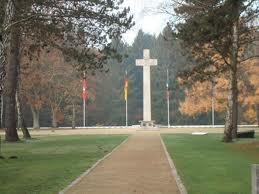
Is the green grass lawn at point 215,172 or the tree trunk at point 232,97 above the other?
the tree trunk at point 232,97

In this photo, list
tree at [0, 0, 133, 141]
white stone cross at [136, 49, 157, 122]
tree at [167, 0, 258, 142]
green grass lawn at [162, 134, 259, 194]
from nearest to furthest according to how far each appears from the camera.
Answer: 1. green grass lawn at [162, 134, 259, 194]
2. tree at [0, 0, 133, 141]
3. tree at [167, 0, 258, 142]
4. white stone cross at [136, 49, 157, 122]

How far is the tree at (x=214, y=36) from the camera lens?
28742 mm

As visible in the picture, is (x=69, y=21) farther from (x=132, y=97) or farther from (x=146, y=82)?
(x=132, y=97)

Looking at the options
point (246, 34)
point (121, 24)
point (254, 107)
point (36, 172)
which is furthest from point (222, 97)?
point (36, 172)

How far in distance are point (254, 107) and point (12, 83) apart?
49.4 meters

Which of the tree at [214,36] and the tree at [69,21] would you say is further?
the tree at [214,36]

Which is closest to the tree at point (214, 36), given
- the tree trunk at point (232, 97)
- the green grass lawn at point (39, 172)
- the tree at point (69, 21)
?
the tree trunk at point (232, 97)

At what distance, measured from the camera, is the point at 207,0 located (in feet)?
104

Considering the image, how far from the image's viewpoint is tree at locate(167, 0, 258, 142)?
28742 millimetres

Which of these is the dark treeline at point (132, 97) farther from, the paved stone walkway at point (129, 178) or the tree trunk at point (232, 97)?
the paved stone walkway at point (129, 178)

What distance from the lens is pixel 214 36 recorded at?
28.5 m

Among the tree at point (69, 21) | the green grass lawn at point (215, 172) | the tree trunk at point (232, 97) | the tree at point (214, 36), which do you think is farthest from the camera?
the tree trunk at point (232, 97)

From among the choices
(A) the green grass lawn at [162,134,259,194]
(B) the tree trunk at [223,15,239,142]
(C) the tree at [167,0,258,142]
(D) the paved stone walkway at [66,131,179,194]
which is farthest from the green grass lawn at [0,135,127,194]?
(B) the tree trunk at [223,15,239,142]

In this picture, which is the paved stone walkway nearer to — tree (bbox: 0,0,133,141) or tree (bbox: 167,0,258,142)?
tree (bbox: 0,0,133,141)
